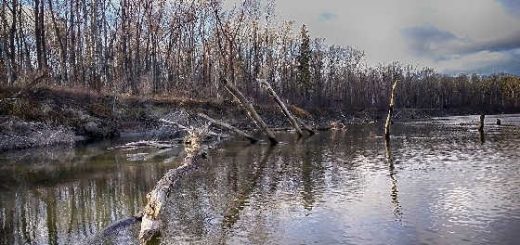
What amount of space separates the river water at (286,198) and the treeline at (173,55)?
47.1 ft

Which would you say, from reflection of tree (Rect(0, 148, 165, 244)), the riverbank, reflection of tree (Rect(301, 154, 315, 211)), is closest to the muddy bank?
the riverbank

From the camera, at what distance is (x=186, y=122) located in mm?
45500

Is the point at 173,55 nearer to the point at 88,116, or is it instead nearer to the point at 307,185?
the point at 88,116

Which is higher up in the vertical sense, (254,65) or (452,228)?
(254,65)

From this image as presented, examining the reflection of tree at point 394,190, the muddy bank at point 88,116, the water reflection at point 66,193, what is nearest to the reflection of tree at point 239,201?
the water reflection at point 66,193

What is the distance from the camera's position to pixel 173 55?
257ft

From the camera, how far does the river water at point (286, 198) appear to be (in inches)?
447

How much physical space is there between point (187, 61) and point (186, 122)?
104 ft

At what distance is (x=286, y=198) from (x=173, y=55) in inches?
2581

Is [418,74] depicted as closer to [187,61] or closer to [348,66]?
[348,66]

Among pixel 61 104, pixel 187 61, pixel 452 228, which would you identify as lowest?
pixel 452 228

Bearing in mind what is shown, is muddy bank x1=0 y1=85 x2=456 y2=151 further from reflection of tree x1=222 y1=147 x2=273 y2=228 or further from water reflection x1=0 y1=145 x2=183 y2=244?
reflection of tree x1=222 y1=147 x2=273 y2=228

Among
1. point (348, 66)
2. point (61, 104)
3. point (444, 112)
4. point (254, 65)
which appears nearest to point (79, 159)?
point (61, 104)

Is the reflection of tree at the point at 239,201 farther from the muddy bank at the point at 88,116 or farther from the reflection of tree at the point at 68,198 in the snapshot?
the muddy bank at the point at 88,116
